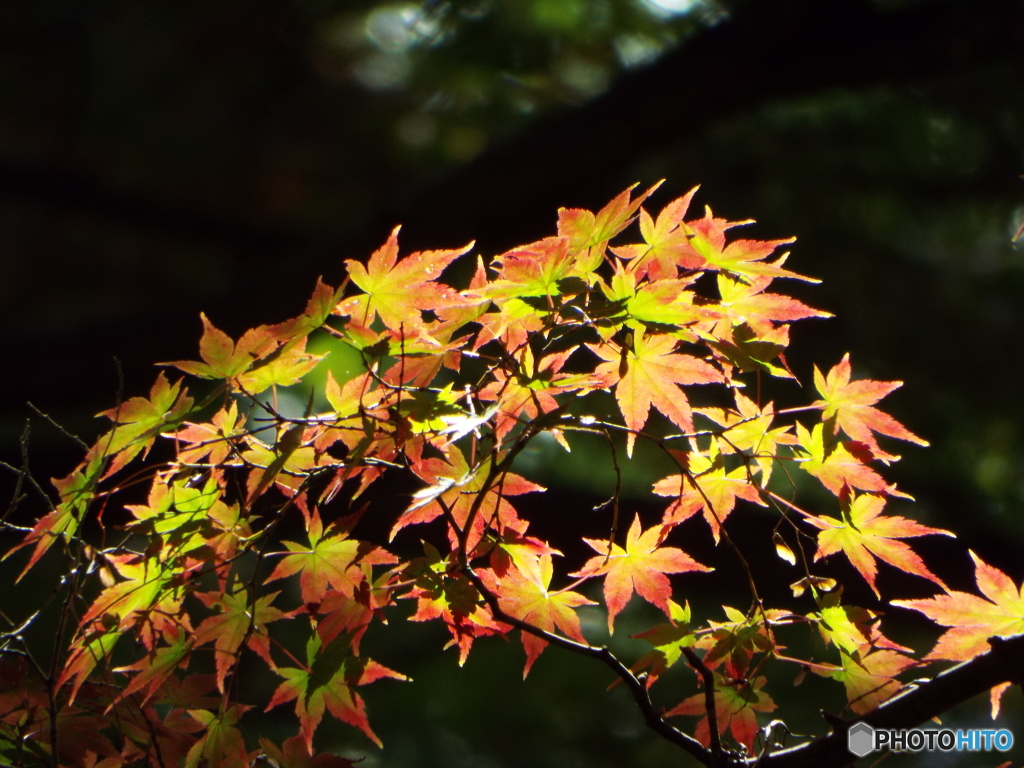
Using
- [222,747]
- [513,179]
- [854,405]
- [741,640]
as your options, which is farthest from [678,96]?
[222,747]

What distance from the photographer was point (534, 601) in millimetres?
630

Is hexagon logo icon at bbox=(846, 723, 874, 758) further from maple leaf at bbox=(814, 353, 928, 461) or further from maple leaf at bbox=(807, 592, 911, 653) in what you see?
maple leaf at bbox=(814, 353, 928, 461)

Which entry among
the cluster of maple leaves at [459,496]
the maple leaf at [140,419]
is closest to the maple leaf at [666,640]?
the cluster of maple leaves at [459,496]

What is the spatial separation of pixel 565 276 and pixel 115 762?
438 millimetres


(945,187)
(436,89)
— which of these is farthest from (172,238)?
(945,187)

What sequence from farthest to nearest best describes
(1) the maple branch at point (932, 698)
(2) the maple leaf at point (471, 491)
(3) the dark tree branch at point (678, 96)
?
1. (3) the dark tree branch at point (678, 96)
2. (2) the maple leaf at point (471, 491)
3. (1) the maple branch at point (932, 698)

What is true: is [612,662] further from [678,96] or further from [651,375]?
[678,96]

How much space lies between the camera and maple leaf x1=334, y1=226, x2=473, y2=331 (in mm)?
588

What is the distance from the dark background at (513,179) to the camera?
2.30m

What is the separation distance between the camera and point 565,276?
0.56 meters

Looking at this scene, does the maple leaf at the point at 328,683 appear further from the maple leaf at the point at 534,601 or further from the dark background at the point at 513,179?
the dark background at the point at 513,179

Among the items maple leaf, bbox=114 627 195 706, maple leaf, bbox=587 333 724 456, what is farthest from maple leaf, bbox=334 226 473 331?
maple leaf, bbox=114 627 195 706

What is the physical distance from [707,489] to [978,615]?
0.19 m

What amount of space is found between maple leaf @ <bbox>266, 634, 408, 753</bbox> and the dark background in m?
1.29
